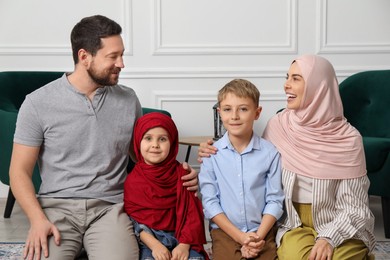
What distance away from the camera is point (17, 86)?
360 cm

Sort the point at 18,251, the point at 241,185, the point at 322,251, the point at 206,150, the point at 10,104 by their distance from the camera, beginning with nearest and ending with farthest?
the point at 322,251, the point at 241,185, the point at 206,150, the point at 18,251, the point at 10,104

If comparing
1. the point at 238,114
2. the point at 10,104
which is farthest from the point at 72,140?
the point at 10,104

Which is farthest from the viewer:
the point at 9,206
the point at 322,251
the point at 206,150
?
the point at 9,206

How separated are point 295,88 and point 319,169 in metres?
0.31

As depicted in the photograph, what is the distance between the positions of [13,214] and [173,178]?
1.83m

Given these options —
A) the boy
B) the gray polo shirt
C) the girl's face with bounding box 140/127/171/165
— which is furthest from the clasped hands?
the gray polo shirt

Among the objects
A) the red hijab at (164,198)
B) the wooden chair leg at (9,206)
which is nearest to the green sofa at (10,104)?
the wooden chair leg at (9,206)

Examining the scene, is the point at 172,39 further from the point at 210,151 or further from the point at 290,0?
the point at 210,151

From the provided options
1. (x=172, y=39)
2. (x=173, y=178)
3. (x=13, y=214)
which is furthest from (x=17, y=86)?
(x=173, y=178)

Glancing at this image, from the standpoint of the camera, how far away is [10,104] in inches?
136

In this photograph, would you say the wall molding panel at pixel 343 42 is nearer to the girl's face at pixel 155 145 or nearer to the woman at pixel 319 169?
the woman at pixel 319 169

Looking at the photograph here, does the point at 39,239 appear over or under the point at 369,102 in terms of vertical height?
under

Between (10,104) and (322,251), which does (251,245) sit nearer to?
(322,251)

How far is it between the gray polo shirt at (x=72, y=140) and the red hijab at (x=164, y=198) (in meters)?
0.11
